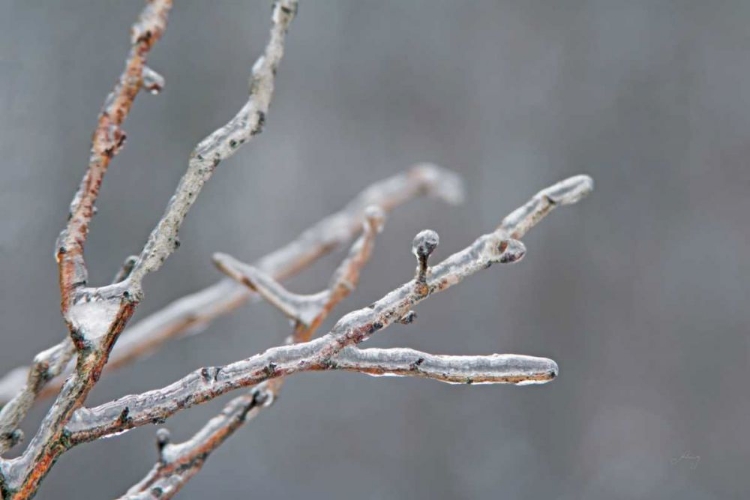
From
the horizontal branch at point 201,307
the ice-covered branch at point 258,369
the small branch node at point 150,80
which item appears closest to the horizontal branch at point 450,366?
the ice-covered branch at point 258,369

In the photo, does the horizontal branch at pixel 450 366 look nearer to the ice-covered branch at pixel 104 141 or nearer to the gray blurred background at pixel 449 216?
the ice-covered branch at pixel 104 141

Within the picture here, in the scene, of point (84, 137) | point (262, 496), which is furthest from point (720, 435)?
point (84, 137)

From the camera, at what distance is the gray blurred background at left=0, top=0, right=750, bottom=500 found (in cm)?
193

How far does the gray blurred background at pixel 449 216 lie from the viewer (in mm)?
1933

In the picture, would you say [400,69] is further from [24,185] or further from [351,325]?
[351,325]

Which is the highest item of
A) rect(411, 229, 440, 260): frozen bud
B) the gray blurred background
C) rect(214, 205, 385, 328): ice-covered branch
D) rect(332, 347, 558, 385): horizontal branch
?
the gray blurred background

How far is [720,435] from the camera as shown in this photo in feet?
6.33

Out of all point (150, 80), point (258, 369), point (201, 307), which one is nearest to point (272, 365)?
point (258, 369)

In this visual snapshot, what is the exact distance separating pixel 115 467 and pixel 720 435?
56.0 inches

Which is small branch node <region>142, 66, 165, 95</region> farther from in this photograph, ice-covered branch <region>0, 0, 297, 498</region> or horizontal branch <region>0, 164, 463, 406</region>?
horizontal branch <region>0, 164, 463, 406</region>

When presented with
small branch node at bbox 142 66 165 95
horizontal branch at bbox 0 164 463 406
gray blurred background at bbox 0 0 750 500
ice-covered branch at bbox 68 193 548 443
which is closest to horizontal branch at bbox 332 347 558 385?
ice-covered branch at bbox 68 193 548 443

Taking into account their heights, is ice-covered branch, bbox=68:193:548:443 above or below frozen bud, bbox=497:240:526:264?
below

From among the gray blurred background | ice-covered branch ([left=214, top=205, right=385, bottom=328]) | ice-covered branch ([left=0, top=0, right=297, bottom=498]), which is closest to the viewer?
ice-covered branch ([left=0, top=0, right=297, bottom=498])

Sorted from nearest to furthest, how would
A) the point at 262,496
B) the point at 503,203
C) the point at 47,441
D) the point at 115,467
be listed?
the point at 47,441, the point at 115,467, the point at 262,496, the point at 503,203
